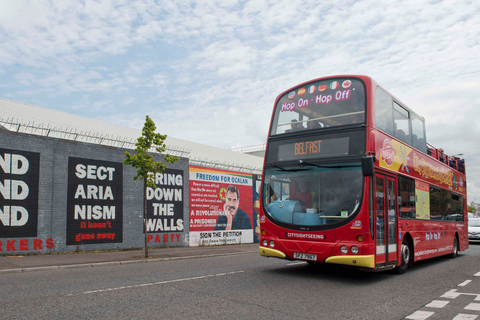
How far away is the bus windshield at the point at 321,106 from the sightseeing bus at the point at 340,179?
2 cm

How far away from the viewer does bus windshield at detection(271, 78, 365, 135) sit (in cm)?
867

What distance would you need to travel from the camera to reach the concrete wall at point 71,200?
13.2 meters

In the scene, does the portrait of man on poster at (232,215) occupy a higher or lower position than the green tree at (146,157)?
lower

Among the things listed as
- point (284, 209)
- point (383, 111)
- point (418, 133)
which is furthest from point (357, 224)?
point (418, 133)

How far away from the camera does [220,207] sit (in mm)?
21016

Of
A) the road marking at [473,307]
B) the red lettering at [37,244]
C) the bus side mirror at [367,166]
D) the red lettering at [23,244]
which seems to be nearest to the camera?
the road marking at [473,307]

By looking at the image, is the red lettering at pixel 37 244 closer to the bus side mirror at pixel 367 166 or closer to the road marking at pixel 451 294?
the bus side mirror at pixel 367 166

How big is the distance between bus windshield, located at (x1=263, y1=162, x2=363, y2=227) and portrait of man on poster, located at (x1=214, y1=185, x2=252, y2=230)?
39.3 feet

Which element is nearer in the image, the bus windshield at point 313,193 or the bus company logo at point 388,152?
the bus windshield at point 313,193

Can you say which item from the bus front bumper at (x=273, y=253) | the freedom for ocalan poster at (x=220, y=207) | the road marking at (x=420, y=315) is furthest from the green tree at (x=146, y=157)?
the road marking at (x=420, y=315)

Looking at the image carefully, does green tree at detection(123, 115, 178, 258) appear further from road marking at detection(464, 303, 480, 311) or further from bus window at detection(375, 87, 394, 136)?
road marking at detection(464, 303, 480, 311)

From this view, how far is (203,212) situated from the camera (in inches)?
789

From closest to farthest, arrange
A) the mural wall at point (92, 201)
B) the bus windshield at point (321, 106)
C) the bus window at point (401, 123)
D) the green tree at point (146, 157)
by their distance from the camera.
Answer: the bus windshield at point (321, 106) < the bus window at point (401, 123) < the mural wall at point (92, 201) < the green tree at point (146, 157)

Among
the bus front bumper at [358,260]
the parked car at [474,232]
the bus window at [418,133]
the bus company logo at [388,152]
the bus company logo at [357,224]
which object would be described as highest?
the bus window at [418,133]
